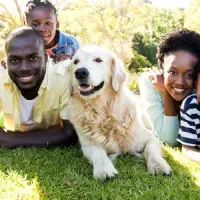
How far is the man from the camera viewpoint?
352cm

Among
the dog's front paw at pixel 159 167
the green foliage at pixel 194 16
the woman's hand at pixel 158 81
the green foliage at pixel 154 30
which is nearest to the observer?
the dog's front paw at pixel 159 167

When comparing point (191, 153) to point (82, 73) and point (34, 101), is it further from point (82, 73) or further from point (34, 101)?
point (34, 101)

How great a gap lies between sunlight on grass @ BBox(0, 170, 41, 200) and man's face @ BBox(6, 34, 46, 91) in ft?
2.96

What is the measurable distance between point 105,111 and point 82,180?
31.9 inches

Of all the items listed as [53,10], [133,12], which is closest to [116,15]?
[133,12]

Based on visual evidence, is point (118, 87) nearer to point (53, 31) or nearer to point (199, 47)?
point (199, 47)

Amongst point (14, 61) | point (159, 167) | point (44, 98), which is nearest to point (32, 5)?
point (14, 61)

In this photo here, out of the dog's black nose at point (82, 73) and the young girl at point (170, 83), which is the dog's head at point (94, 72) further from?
the young girl at point (170, 83)

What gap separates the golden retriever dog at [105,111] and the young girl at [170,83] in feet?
1.44

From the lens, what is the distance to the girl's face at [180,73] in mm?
3541

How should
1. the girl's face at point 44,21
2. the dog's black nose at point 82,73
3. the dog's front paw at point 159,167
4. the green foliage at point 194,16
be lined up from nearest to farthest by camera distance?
the dog's front paw at point 159,167 → the dog's black nose at point 82,73 → the girl's face at point 44,21 → the green foliage at point 194,16

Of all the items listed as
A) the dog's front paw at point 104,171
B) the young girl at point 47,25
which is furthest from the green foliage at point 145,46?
the dog's front paw at point 104,171

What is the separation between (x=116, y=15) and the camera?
16922 millimetres

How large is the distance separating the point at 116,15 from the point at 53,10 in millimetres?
12664
